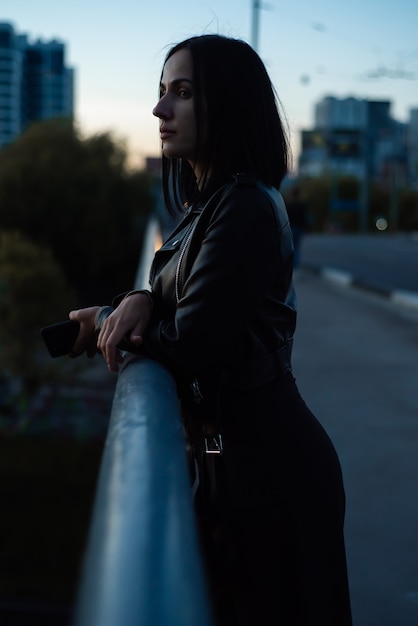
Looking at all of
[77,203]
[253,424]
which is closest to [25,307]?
[77,203]

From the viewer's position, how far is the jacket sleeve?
1.58m

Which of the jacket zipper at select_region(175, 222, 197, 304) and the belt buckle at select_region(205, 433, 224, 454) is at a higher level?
the jacket zipper at select_region(175, 222, 197, 304)

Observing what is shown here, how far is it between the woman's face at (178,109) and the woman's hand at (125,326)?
Answer: 0.27 metres

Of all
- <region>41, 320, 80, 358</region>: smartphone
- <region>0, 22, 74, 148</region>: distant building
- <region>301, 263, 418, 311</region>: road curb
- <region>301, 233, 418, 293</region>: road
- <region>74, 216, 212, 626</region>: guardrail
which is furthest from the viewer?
<region>0, 22, 74, 148</region>: distant building

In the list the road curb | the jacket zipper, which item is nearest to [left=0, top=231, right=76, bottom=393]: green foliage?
the road curb

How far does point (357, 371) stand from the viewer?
7.08 meters

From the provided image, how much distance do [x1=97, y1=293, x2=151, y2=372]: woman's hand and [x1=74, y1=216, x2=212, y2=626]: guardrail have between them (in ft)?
1.31

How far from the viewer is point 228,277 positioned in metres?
1.57

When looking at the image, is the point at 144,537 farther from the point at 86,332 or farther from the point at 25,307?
the point at 25,307

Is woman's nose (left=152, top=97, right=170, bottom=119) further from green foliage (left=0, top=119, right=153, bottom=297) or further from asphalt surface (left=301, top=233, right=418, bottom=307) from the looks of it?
green foliage (left=0, top=119, right=153, bottom=297)

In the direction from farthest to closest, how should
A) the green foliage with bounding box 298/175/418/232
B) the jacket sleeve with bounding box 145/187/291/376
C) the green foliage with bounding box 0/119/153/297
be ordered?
the green foliage with bounding box 298/175/418/232, the green foliage with bounding box 0/119/153/297, the jacket sleeve with bounding box 145/187/291/376

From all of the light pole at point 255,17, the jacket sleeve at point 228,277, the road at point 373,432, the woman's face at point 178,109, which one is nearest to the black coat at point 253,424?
the jacket sleeve at point 228,277

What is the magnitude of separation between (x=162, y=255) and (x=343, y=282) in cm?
1382

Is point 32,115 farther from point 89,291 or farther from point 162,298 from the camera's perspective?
point 162,298
